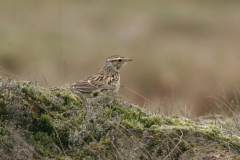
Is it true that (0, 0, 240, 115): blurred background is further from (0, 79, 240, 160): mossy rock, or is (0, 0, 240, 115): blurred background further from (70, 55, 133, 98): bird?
(0, 79, 240, 160): mossy rock

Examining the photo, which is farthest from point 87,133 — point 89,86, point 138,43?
point 138,43

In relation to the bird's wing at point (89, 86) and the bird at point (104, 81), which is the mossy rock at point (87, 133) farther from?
the bird's wing at point (89, 86)

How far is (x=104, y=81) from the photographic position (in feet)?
27.5

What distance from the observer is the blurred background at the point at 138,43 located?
16.6 m

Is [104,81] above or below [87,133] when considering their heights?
above

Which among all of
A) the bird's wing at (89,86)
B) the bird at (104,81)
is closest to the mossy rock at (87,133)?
the bird at (104,81)

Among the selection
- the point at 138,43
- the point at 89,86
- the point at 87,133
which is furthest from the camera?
the point at 138,43

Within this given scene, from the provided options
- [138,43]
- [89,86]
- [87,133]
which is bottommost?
[87,133]

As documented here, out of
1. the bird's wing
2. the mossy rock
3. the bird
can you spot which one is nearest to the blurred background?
the bird

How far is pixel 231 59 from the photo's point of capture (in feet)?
63.5

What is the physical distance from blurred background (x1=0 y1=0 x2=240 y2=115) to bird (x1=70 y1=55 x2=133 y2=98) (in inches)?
159

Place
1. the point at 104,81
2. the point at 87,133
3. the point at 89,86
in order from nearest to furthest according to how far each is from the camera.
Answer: the point at 87,133 < the point at 89,86 < the point at 104,81

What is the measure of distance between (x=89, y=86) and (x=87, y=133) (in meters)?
3.25

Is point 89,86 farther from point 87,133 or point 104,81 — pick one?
point 87,133
